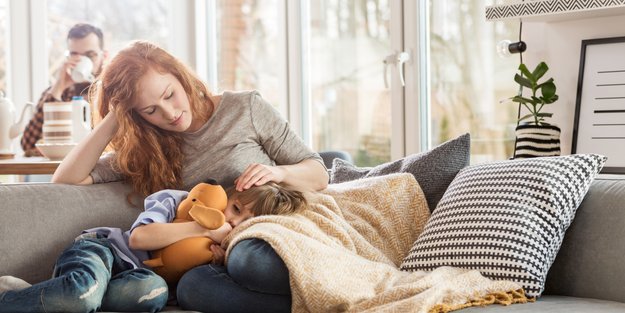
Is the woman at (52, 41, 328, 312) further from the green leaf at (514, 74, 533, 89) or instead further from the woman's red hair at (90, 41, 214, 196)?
the green leaf at (514, 74, 533, 89)

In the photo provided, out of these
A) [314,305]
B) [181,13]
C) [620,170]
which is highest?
[181,13]

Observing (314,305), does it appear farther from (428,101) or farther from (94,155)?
(428,101)

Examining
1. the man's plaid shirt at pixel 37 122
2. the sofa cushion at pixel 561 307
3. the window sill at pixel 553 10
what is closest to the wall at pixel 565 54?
the window sill at pixel 553 10

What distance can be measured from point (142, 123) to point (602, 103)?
1398 mm

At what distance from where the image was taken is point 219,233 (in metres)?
2.27

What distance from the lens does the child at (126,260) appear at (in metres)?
1.99

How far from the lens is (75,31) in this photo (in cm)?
425

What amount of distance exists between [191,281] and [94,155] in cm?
65

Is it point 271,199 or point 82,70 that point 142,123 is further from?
point 82,70

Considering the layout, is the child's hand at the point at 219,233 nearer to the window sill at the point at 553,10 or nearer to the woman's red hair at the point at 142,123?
the woman's red hair at the point at 142,123

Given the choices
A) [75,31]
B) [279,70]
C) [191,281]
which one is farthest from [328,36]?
[191,281]

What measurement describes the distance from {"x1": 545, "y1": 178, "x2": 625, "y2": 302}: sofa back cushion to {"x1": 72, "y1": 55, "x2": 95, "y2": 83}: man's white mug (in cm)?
239

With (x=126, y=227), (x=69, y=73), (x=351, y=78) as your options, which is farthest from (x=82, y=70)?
(x=126, y=227)

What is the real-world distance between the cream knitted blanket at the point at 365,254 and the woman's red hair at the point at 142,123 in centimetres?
43
